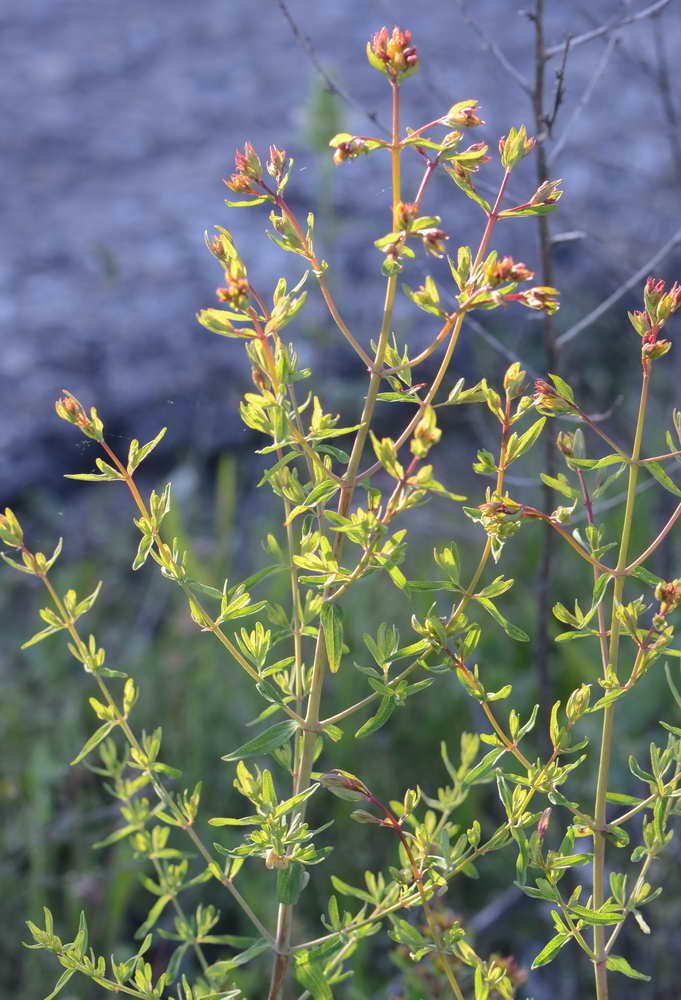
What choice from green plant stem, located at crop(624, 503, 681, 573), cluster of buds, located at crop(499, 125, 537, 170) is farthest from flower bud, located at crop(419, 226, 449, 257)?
green plant stem, located at crop(624, 503, 681, 573)

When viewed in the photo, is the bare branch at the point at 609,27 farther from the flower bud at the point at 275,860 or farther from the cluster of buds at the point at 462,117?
the flower bud at the point at 275,860

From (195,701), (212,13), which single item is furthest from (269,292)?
(212,13)

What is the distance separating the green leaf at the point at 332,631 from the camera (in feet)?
2.52

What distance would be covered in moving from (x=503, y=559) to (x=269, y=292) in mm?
1267

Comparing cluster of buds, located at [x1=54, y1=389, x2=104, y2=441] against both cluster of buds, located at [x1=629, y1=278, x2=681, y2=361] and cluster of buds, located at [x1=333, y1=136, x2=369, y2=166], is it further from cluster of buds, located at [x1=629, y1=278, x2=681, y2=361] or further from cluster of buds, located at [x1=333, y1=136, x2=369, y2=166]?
→ cluster of buds, located at [x1=629, y1=278, x2=681, y2=361]

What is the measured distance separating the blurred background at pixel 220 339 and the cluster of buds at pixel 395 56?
0.54 m

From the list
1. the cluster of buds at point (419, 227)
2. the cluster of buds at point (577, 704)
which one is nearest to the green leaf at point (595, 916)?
the cluster of buds at point (577, 704)

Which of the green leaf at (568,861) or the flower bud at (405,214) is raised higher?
the flower bud at (405,214)

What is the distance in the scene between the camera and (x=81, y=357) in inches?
125

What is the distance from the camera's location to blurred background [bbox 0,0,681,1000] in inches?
67.7

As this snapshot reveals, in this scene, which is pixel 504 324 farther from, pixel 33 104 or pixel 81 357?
pixel 33 104

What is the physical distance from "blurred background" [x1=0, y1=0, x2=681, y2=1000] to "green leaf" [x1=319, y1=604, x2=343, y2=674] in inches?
23.5

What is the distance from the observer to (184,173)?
3.94 meters

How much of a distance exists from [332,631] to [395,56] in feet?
1.31
